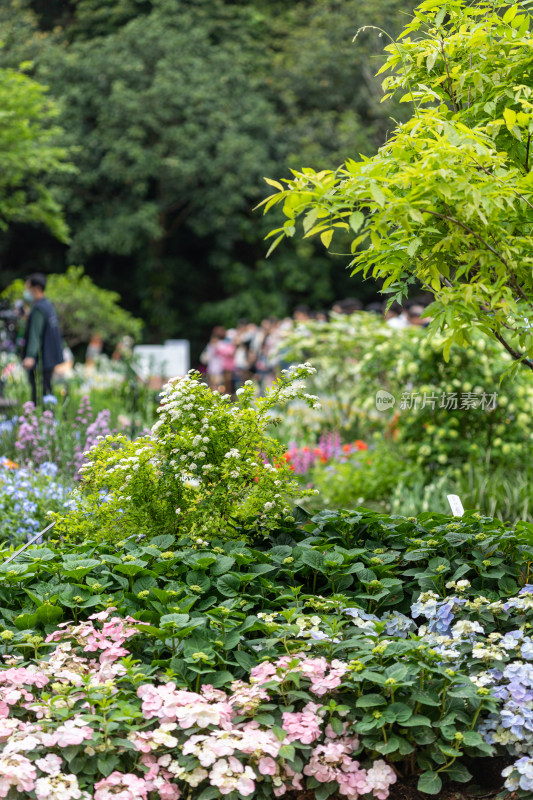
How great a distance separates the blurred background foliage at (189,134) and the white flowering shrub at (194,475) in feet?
60.6

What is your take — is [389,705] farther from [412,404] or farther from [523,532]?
[412,404]

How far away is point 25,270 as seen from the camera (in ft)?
79.8

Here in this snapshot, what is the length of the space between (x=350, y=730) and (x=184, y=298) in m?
23.7

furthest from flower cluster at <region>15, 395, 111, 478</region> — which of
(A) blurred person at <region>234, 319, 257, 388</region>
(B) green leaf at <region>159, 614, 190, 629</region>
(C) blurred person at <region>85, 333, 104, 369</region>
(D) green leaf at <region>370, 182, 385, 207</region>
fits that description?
(A) blurred person at <region>234, 319, 257, 388</region>

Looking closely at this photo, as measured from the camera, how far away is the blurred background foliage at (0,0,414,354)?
2217 centimetres

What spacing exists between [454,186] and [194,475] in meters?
1.58

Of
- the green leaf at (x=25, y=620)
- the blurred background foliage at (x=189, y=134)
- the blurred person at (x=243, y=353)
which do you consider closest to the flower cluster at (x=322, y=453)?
the green leaf at (x=25, y=620)

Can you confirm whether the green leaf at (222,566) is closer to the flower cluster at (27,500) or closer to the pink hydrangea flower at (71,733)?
the pink hydrangea flower at (71,733)

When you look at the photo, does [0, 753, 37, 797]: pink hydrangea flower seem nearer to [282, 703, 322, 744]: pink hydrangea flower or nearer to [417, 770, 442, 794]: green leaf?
[282, 703, 322, 744]: pink hydrangea flower

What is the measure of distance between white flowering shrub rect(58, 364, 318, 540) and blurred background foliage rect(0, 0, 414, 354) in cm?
1847

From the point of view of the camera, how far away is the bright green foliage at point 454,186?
252 centimetres

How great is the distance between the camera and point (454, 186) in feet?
8.28

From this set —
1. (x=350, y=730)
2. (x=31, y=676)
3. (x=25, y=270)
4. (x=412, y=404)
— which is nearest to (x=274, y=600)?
(x=350, y=730)

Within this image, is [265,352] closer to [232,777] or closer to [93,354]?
[93,354]
